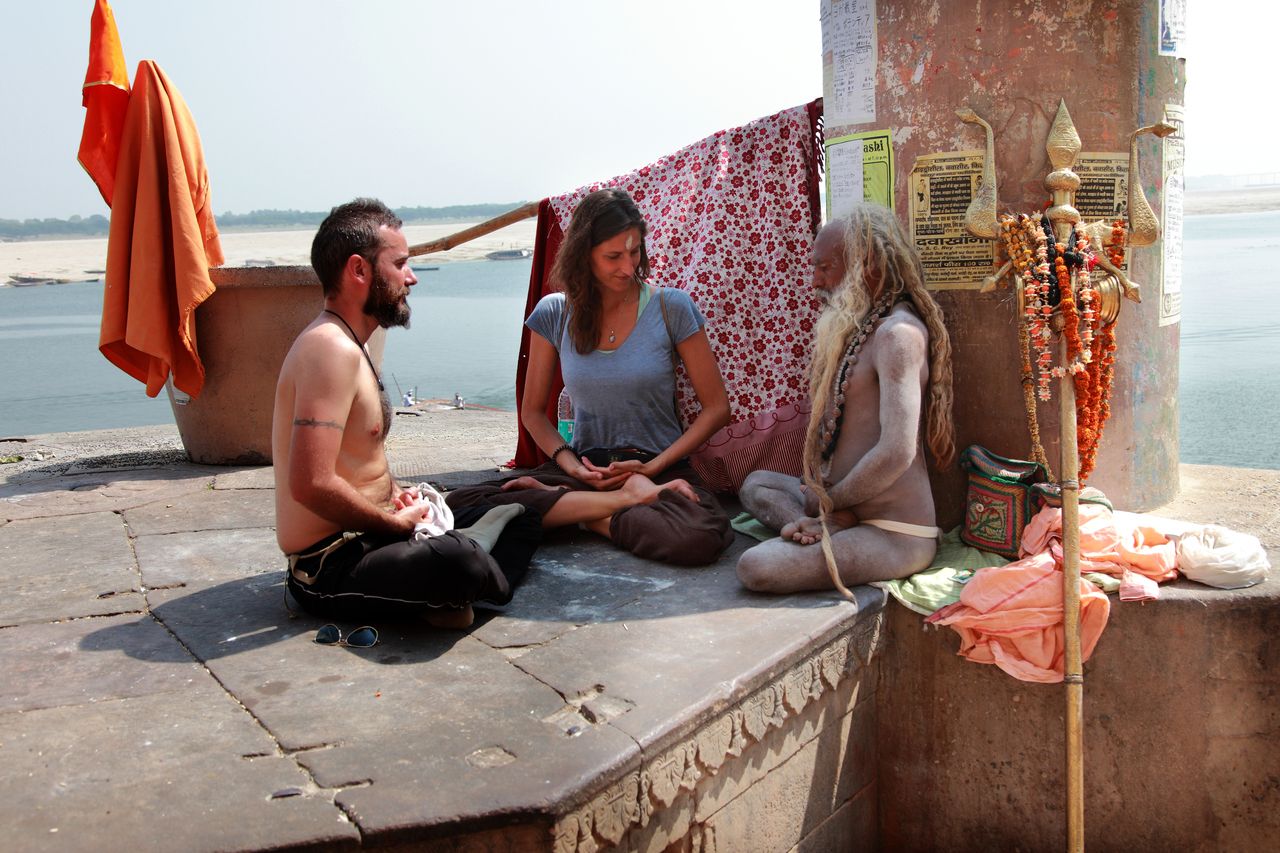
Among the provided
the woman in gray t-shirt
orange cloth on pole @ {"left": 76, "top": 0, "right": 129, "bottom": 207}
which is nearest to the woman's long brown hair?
the woman in gray t-shirt

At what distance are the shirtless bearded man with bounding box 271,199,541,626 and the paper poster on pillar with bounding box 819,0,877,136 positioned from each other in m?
1.79

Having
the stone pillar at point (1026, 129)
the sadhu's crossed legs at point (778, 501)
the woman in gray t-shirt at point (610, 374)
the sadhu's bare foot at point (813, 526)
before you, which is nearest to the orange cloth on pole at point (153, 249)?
the woman in gray t-shirt at point (610, 374)

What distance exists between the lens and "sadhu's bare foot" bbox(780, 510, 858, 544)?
3.48 meters

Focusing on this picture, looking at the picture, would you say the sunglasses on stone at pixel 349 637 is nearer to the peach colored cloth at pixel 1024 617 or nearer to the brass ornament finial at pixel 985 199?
the peach colored cloth at pixel 1024 617

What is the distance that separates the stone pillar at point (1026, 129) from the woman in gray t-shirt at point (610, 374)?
98cm

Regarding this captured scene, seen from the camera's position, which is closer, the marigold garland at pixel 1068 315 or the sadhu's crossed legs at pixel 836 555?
the marigold garland at pixel 1068 315

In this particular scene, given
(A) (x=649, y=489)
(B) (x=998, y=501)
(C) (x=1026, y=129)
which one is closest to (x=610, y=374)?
(A) (x=649, y=489)

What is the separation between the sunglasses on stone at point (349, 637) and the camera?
310cm

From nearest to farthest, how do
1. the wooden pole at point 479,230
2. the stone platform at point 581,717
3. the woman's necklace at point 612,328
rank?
the stone platform at point 581,717
the woman's necklace at point 612,328
the wooden pole at point 479,230

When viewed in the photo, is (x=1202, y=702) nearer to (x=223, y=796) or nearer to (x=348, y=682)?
(x=348, y=682)

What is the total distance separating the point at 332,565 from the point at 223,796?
101 cm

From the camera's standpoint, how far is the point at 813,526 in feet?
→ 11.6

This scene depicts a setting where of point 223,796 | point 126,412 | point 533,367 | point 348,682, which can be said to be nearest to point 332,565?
point 348,682

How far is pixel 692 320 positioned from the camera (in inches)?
176
